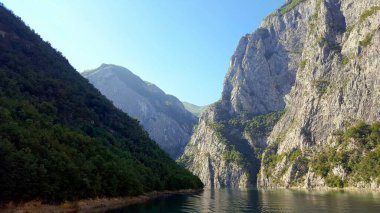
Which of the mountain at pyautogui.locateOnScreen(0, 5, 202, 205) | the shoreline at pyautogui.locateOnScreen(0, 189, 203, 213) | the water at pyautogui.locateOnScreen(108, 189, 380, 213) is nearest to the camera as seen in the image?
the shoreline at pyautogui.locateOnScreen(0, 189, 203, 213)

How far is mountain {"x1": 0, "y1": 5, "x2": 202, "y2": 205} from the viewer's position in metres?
74.4

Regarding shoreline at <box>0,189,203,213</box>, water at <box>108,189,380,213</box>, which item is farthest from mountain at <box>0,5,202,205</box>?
water at <box>108,189,380,213</box>

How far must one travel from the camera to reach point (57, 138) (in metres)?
98.3

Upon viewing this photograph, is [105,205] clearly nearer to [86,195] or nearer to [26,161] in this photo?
[86,195]

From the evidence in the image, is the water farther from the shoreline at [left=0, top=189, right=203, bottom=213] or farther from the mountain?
the mountain

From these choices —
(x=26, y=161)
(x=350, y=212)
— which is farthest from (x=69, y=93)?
(x=350, y=212)

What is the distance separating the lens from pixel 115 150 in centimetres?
13738

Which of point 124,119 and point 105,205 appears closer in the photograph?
point 105,205

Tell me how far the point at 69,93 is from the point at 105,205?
217 feet

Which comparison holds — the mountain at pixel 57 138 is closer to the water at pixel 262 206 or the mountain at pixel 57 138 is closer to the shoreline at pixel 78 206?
the shoreline at pixel 78 206

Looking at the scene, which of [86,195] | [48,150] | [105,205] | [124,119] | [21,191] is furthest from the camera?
[124,119]

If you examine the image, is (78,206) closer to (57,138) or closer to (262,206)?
(57,138)

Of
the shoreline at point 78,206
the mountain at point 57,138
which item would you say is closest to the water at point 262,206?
the shoreline at point 78,206

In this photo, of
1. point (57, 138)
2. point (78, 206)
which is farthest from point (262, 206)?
point (57, 138)
